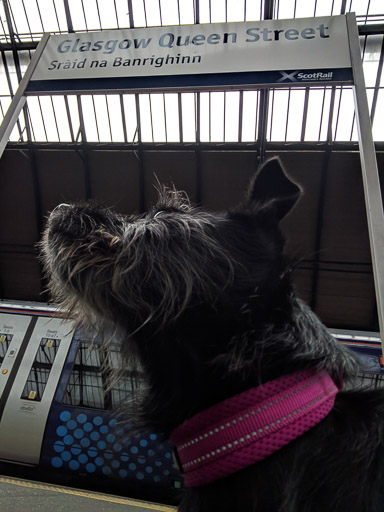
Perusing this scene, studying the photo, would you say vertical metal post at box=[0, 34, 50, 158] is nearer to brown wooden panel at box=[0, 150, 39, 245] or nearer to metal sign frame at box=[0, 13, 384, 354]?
metal sign frame at box=[0, 13, 384, 354]

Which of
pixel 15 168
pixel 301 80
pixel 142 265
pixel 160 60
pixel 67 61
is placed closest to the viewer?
pixel 142 265

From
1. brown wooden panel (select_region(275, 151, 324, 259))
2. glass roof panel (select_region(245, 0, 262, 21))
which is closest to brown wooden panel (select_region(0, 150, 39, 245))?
glass roof panel (select_region(245, 0, 262, 21))

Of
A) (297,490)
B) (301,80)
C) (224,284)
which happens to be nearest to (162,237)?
(224,284)

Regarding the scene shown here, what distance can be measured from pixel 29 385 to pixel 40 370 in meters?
0.20

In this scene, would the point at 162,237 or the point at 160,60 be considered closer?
the point at 162,237

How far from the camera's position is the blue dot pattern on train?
331 centimetres

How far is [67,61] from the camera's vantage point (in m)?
2.00

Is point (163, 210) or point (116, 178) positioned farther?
point (116, 178)

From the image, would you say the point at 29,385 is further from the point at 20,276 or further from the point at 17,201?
the point at 17,201

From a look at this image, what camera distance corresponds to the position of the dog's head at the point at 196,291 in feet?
3.14

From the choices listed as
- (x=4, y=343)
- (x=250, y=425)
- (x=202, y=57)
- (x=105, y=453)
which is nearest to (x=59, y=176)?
(x=4, y=343)

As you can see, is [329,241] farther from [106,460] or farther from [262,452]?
[262,452]

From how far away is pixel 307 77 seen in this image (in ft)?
5.54

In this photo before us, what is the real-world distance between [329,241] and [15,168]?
721 centimetres
